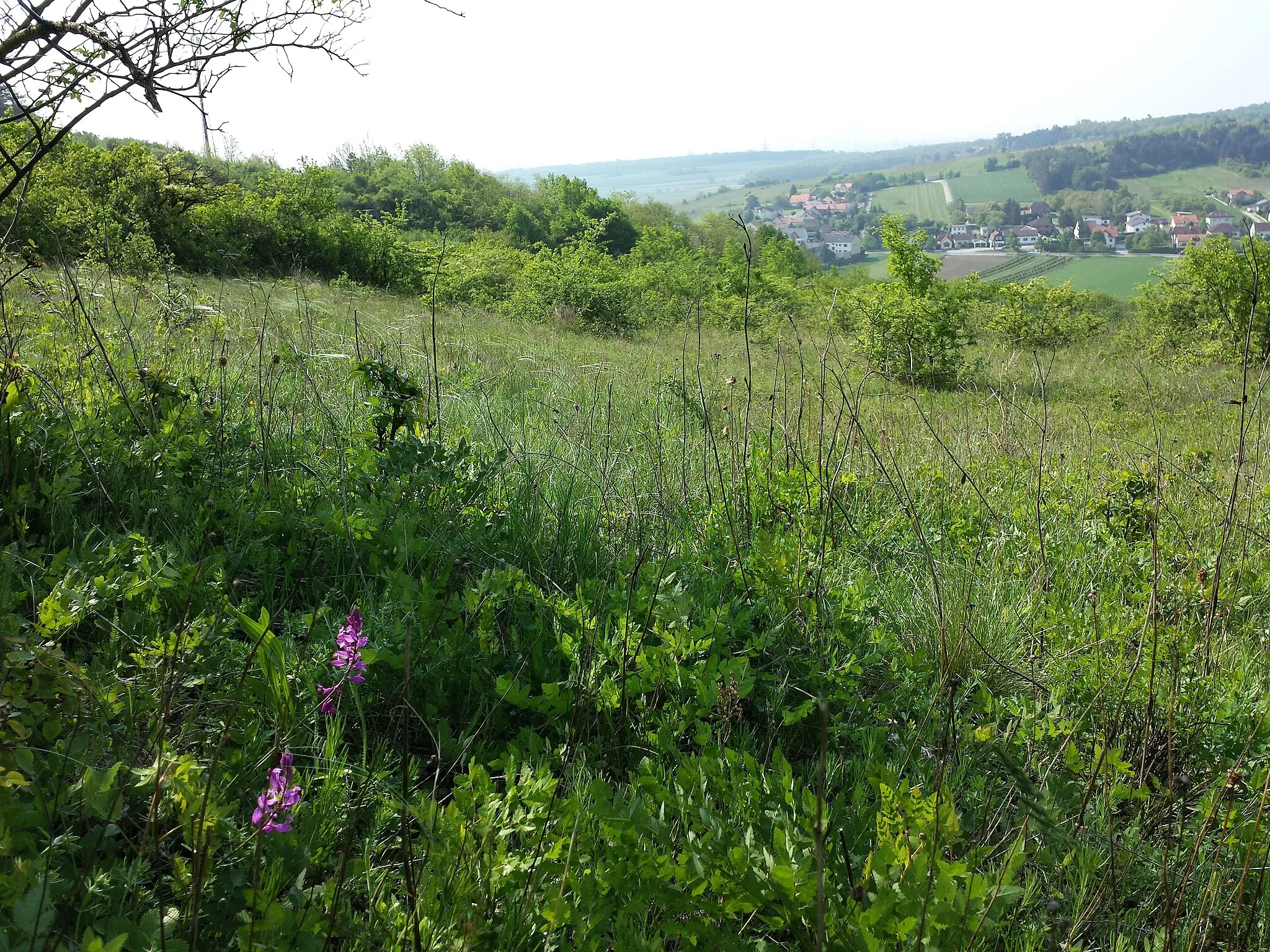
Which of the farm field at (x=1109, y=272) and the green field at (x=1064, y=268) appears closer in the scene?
Result: the farm field at (x=1109, y=272)

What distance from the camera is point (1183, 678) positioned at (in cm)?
218

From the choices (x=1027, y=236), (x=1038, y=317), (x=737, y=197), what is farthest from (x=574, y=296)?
(x=737, y=197)

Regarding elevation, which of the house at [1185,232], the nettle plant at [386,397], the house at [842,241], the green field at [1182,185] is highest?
the green field at [1182,185]

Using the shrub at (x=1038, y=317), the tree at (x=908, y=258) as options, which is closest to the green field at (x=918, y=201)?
the shrub at (x=1038, y=317)

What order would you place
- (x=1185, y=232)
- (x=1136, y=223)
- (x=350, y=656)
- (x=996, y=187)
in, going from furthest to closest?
(x=996, y=187), (x=1136, y=223), (x=1185, y=232), (x=350, y=656)

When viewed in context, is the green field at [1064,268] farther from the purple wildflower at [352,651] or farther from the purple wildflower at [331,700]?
the purple wildflower at [352,651]

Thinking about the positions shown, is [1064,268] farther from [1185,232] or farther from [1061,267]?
[1185,232]

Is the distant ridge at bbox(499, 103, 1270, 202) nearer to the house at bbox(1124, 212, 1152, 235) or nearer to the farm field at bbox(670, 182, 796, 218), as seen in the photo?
the farm field at bbox(670, 182, 796, 218)

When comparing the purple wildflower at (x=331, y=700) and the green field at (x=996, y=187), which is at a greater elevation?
the green field at (x=996, y=187)

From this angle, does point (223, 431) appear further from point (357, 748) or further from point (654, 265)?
point (654, 265)

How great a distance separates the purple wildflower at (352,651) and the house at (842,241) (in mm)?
95537

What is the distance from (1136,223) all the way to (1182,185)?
22806mm

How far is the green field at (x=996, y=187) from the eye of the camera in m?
106

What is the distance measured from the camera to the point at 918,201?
354 feet
